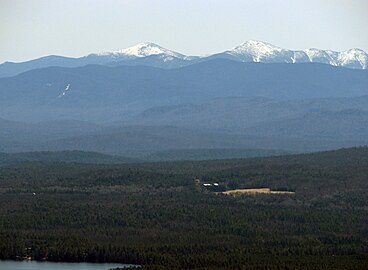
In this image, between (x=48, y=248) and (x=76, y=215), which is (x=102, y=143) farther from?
(x=48, y=248)

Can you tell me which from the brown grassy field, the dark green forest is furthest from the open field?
the dark green forest

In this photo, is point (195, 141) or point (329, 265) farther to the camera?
point (195, 141)

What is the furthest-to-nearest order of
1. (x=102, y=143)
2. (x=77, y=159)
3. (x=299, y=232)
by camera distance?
(x=102, y=143), (x=77, y=159), (x=299, y=232)

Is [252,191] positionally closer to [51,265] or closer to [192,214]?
[192,214]

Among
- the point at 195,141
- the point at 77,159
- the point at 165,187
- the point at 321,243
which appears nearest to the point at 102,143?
the point at 195,141

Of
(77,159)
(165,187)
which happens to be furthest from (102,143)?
(165,187)

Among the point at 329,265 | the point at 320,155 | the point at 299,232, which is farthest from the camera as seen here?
the point at 320,155

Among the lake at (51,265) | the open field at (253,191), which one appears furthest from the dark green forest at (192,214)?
the lake at (51,265)

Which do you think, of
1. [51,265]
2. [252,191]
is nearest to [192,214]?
[252,191]
